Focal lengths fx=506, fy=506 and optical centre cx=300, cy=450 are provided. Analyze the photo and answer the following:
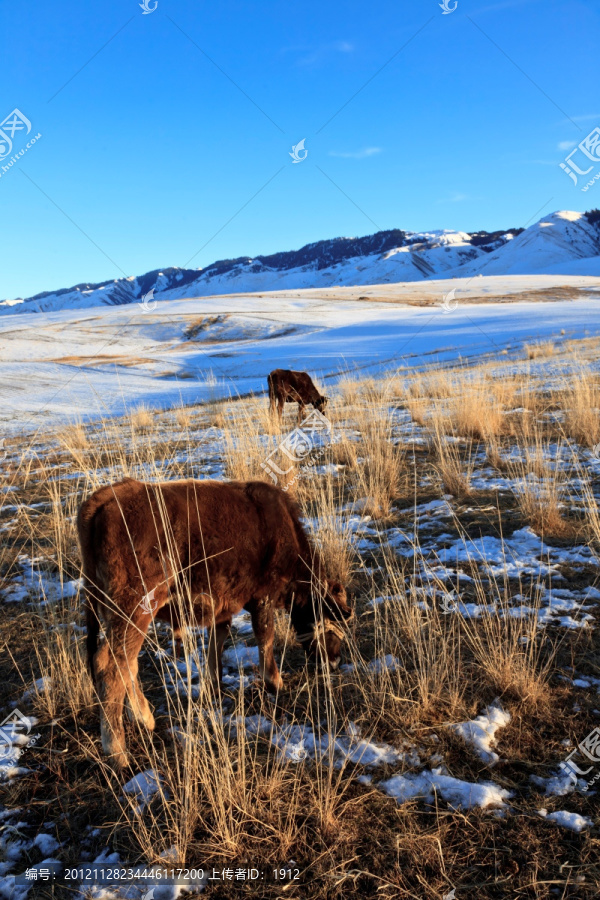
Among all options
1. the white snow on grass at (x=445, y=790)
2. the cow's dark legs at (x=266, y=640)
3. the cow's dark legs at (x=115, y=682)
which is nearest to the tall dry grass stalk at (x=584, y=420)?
the cow's dark legs at (x=266, y=640)

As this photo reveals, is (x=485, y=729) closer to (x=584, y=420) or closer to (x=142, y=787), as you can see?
(x=142, y=787)

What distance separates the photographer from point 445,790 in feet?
7.28

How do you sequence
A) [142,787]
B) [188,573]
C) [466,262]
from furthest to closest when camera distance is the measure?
[466,262]
[188,573]
[142,787]

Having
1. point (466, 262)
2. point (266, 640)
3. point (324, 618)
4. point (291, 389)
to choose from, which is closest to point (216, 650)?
point (266, 640)

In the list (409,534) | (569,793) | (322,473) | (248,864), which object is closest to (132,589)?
(248,864)

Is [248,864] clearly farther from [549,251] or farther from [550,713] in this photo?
[549,251]

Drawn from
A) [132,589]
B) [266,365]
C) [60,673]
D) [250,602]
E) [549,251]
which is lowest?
[60,673]

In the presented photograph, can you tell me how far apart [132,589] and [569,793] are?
216 centimetres

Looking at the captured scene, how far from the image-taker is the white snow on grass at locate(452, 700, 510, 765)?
2.40m

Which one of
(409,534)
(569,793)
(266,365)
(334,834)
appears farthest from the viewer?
(266,365)

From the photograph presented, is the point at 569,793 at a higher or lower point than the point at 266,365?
lower

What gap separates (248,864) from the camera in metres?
1.96

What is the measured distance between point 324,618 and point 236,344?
97.0 ft

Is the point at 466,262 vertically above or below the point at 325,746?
above
